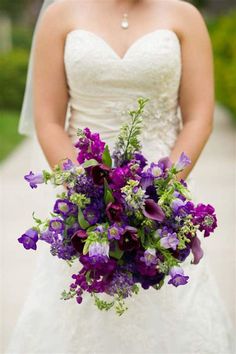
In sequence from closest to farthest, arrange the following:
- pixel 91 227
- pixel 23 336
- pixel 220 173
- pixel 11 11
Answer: pixel 91 227, pixel 23 336, pixel 220 173, pixel 11 11

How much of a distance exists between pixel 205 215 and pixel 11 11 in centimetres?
3640

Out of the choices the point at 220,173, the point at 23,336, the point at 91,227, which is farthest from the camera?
the point at 220,173

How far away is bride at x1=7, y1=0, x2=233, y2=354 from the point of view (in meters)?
4.25

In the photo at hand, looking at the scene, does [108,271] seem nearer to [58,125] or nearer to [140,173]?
[140,173]

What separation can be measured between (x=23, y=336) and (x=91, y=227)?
1.42 m

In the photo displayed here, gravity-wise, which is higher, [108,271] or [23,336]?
[108,271]

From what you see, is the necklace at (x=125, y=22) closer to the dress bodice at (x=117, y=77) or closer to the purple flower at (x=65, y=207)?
the dress bodice at (x=117, y=77)

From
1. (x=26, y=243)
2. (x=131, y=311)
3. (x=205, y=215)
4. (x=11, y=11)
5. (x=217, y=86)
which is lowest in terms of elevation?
(x=11, y=11)

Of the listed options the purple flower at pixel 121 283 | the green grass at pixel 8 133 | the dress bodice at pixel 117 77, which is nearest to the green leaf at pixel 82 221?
the purple flower at pixel 121 283

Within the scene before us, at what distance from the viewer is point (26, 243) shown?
3502mm

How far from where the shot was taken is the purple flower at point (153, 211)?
3.42 metres

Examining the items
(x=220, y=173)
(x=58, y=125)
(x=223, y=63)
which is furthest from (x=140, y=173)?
(x=223, y=63)

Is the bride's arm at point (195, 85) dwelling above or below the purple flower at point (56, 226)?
above

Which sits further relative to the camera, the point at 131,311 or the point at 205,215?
the point at 131,311
